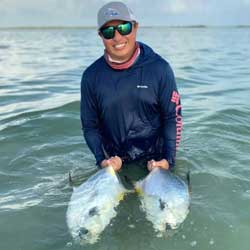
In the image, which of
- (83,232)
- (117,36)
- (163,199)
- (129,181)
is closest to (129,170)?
(129,181)

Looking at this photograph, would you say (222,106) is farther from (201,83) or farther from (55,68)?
(55,68)

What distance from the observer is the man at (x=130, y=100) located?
531 cm

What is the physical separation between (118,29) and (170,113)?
117 cm

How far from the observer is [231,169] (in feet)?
21.5

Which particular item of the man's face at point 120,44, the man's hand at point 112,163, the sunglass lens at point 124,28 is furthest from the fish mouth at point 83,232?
the sunglass lens at point 124,28

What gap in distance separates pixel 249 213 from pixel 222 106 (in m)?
5.69

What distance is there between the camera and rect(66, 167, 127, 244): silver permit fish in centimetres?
440

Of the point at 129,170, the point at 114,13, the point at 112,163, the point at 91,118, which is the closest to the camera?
the point at 114,13

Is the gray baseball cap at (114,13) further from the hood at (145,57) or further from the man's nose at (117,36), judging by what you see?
the hood at (145,57)

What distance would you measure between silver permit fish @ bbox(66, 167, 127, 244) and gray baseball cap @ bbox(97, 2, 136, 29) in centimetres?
158

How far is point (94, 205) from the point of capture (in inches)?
177

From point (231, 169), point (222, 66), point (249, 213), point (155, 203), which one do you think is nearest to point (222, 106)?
point (231, 169)

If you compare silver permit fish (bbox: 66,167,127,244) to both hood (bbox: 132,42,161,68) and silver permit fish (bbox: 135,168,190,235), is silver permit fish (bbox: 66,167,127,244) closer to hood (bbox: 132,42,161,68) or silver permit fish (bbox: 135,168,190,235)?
silver permit fish (bbox: 135,168,190,235)

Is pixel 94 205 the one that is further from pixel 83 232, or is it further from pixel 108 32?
pixel 108 32
